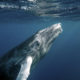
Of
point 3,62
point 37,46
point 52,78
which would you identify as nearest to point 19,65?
point 3,62

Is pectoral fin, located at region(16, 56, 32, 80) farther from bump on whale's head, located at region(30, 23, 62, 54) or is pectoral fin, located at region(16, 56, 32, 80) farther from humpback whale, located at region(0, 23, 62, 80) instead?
bump on whale's head, located at region(30, 23, 62, 54)

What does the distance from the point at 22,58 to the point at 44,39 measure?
2.27 meters

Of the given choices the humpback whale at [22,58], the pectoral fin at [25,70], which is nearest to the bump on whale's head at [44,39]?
the humpback whale at [22,58]

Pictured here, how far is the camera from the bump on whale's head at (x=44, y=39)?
737 cm

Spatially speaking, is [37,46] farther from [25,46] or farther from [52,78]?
[52,78]

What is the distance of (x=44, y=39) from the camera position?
26.9 feet

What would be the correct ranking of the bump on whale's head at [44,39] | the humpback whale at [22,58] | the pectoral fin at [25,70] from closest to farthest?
the pectoral fin at [25,70], the humpback whale at [22,58], the bump on whale's head at [44,39]

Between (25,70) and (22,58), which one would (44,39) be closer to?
(22,58)

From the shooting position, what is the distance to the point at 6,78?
234 inches

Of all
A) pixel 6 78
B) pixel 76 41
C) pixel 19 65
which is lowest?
pixel 76 41

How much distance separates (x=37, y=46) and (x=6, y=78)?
2.04 m

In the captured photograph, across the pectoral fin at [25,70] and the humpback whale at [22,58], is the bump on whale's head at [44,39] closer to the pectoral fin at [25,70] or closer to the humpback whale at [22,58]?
the humpback whale at [22,58]

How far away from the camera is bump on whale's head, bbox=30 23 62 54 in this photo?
7372mm

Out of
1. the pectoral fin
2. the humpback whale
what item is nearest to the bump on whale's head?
the humpback whale
